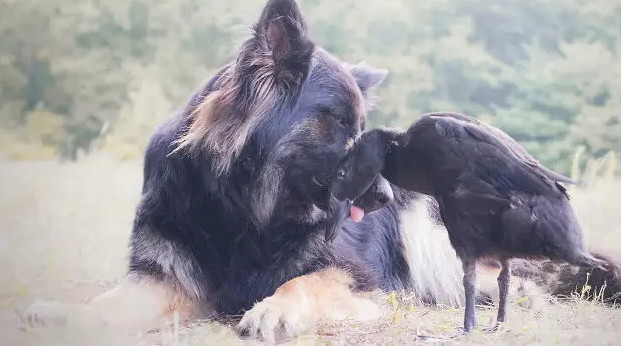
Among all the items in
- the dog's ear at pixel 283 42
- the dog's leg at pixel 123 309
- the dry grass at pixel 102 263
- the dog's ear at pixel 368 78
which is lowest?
the dog's leg at pixel 123 309

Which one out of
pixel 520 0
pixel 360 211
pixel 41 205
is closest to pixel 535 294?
pixel 360 211

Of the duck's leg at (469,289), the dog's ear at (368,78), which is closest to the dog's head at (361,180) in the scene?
the duck's leg at (469,289)

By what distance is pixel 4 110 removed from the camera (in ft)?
5.68

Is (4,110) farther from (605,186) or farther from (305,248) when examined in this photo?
(605,186)

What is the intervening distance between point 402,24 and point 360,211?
872 millimetres

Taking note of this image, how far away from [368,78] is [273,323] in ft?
2.69

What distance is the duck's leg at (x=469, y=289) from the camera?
4.25ft

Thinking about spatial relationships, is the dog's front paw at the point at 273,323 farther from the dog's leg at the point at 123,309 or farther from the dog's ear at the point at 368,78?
the dog's ear at the point at 368,78

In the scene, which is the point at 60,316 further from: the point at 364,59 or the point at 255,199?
the point at 364,59

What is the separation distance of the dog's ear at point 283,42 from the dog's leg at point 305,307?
1.83 feet

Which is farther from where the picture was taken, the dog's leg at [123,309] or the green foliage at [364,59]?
the green foliage at [364,59]

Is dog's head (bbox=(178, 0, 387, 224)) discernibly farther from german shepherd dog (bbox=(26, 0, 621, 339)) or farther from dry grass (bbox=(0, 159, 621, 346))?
dry grass (bbox=(0, 159, 621, 346))

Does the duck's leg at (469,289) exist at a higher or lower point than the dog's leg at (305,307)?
higher

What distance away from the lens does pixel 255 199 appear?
5.90ft
